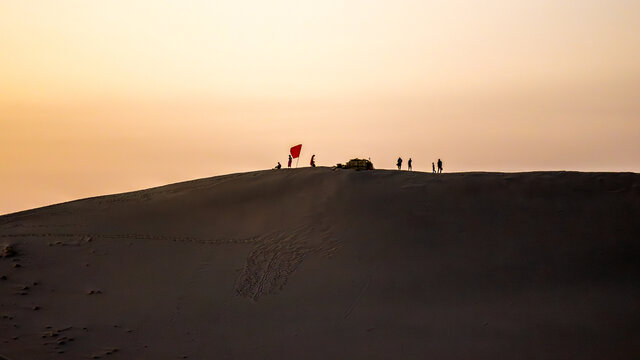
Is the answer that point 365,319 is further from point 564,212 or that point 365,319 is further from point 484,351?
point 564,212

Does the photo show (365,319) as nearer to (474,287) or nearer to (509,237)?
(474,287)

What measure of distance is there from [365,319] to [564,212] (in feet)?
30.5

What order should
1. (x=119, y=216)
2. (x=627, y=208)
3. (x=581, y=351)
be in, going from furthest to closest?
(x=119, y=216), (x=627, y=208), (x=581, y=351)

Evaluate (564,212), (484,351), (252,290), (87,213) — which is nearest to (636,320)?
(484,351)

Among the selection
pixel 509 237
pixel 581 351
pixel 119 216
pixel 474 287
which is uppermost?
pixel 119 216

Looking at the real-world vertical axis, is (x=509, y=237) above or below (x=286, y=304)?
above

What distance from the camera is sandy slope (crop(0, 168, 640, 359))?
→ 18.5m

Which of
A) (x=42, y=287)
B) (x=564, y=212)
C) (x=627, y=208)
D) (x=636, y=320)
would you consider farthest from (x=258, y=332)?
(x=627, y=208)

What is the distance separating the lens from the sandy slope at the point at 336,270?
60.8 feet

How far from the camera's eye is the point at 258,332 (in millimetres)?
19406

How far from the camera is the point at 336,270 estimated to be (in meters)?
22.6

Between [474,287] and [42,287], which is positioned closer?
[474,287]

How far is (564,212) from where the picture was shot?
24.6 metres

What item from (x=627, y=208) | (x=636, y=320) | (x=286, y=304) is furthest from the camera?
(x=627, y=208)
